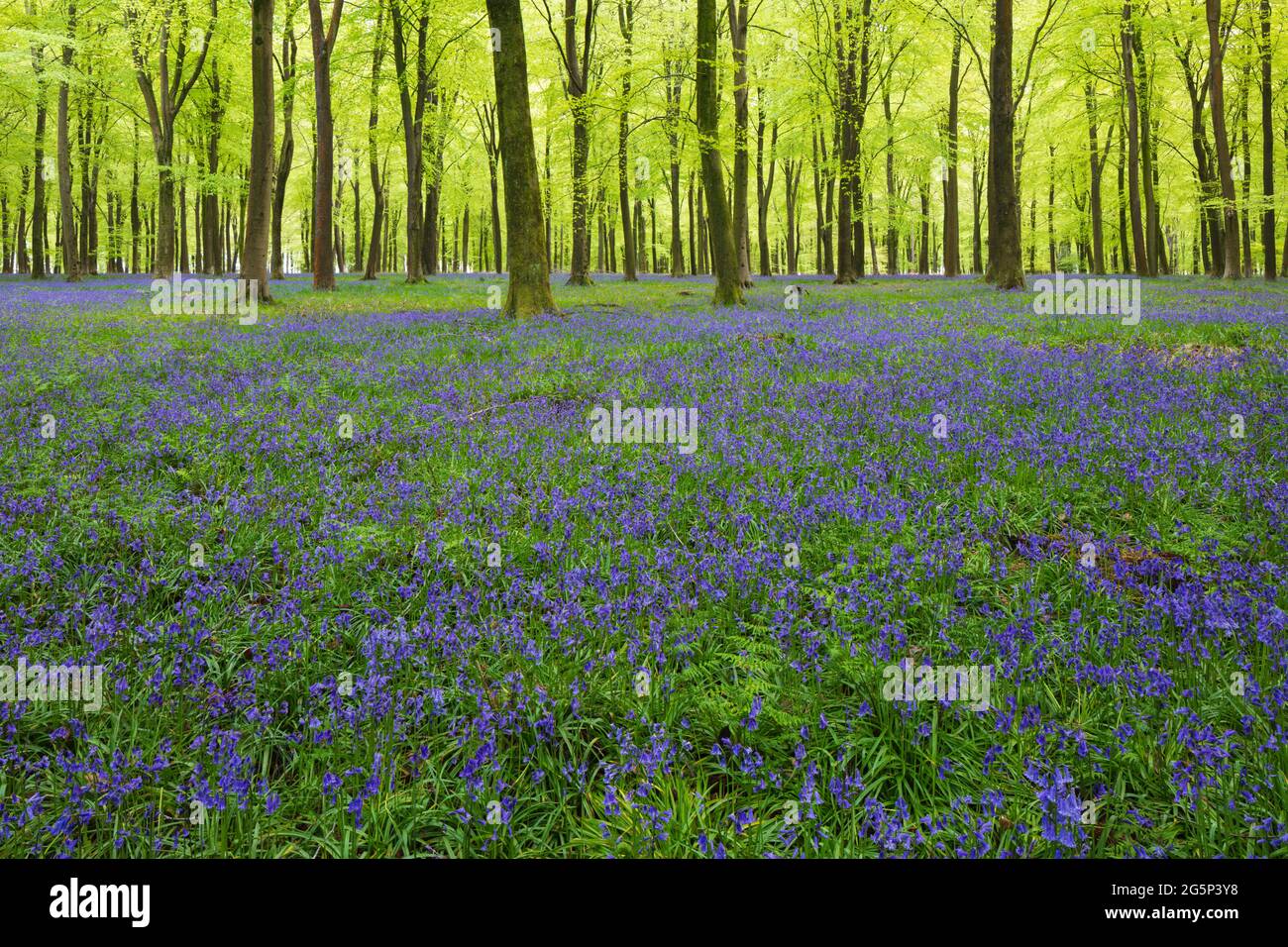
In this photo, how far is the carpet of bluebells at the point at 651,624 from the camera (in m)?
2.26

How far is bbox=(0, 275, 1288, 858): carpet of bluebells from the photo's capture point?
7.40 ft

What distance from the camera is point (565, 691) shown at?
112 inches

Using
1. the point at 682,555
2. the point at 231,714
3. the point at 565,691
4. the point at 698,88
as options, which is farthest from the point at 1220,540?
the point at 698,88

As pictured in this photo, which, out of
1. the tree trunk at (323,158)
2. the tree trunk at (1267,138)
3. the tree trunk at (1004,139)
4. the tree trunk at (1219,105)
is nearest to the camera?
the tree trunk at (1004,139)

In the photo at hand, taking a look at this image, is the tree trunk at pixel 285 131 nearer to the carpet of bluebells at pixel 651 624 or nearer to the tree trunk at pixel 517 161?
the tree trunk at pixel 517 161

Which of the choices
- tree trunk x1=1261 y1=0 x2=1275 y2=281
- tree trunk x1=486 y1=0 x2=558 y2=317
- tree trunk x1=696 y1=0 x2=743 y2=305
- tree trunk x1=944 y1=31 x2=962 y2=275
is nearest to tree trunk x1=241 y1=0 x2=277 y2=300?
tree trunk x1=486 y1=0 x2=558 y2=317

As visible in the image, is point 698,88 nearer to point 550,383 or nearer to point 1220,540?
point 550,383

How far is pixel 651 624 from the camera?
3.22 m

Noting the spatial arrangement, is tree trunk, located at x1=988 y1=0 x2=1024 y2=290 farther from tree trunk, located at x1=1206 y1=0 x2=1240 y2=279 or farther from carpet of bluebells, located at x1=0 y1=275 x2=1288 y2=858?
carpet of bluebells, located at x1=0 y1=275 x2=1288 y2=858

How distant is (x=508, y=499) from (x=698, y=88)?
15.9 m

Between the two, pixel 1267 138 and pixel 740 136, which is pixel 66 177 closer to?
pixel 740 136

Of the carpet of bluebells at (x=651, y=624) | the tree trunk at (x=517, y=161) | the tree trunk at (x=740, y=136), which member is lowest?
the carpet of bluebells at (x=651, y=624)

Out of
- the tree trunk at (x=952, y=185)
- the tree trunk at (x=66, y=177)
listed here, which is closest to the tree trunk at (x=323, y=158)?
the tree trunk at (x=66, y=177)

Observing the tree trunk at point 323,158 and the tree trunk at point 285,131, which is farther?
the tree trunk at point 285,131
